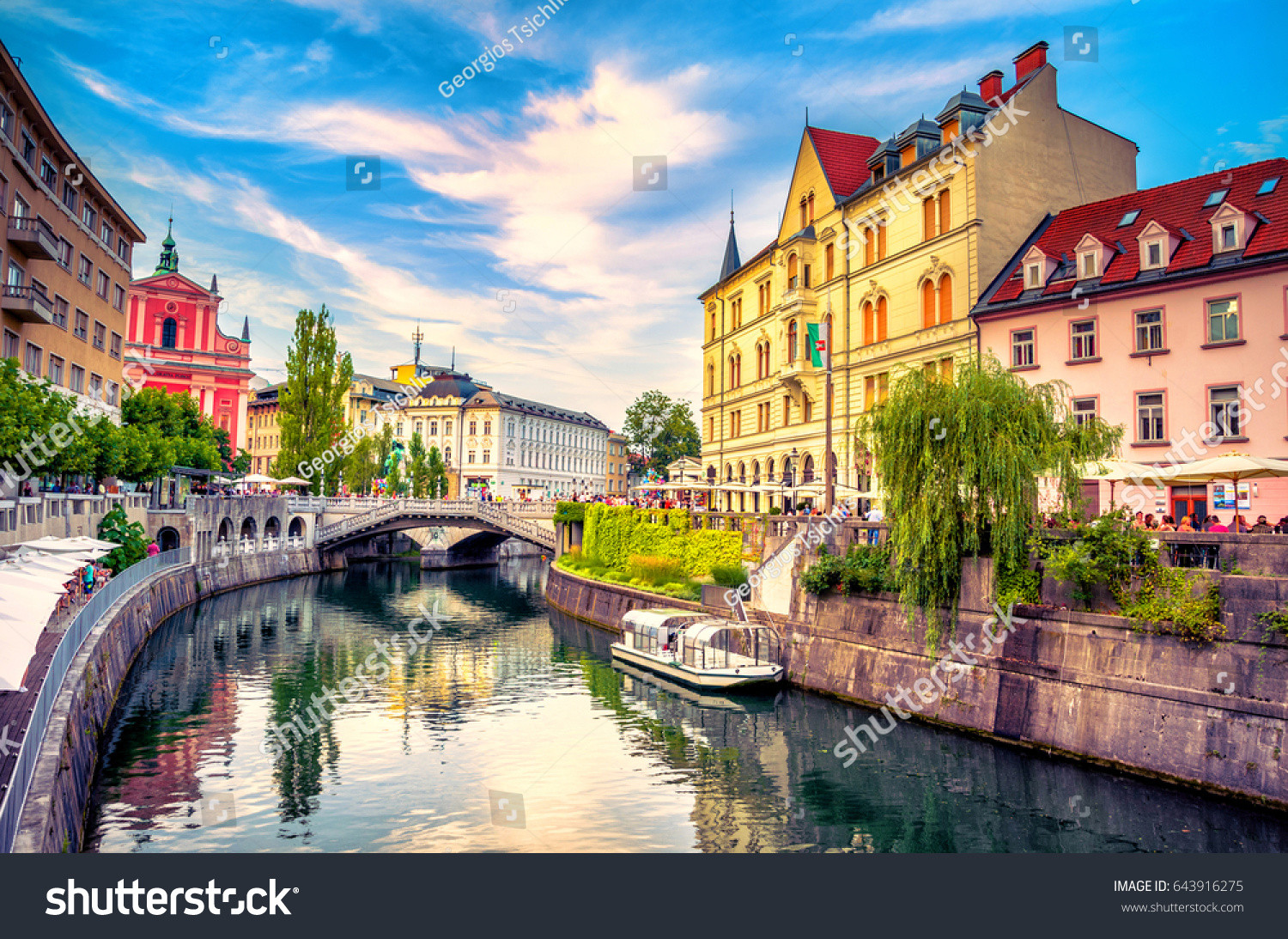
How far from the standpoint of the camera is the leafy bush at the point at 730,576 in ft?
122

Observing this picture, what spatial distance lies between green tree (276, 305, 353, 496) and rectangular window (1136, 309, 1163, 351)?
2410 inches

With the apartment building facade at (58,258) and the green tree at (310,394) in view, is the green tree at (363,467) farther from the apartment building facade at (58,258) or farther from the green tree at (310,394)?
the apartment building facade at (58,258)

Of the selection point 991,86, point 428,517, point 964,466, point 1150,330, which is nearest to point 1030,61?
point 991,86

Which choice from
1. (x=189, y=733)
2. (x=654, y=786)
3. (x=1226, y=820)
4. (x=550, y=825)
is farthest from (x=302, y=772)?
(x=1226, y=820)

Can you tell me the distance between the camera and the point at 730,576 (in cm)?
3769

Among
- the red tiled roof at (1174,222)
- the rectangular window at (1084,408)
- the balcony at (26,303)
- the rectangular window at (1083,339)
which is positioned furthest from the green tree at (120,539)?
the rectangular window at (1083,339)

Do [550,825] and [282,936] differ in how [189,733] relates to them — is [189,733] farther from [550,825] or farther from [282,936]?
[282,936]

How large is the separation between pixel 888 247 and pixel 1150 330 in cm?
1476

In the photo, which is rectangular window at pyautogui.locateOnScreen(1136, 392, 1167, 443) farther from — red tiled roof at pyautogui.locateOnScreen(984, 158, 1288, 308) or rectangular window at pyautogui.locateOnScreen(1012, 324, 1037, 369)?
rectangular window at pyautogui.locateOnScreen(1012, 324, 1037, 369)

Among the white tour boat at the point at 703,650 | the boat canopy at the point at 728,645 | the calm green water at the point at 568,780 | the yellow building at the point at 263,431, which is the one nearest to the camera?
the calm green water at the point at 568,780

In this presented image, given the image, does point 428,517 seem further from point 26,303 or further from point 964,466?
point 964,466

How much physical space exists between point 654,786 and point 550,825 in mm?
3598

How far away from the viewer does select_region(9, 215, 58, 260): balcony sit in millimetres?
39875

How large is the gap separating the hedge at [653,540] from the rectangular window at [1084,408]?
49.2 ft
